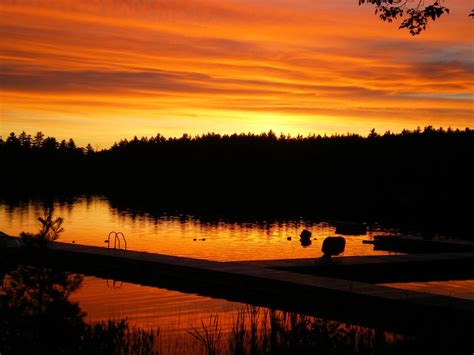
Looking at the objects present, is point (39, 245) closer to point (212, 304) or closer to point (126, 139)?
point (212, 304)

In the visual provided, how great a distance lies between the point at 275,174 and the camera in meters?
123

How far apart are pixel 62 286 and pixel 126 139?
15846cm

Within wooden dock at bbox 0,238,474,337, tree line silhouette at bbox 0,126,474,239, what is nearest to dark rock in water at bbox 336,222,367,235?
tree line silhouette at bbox 0,126,474,239

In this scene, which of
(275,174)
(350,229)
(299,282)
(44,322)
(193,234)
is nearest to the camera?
(44,322)

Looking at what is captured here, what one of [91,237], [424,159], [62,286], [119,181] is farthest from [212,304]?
[119,181]

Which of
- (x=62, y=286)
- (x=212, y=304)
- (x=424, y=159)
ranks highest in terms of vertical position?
(x=424, y=159)

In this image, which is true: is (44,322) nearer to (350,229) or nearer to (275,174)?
(350,229)

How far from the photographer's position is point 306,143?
125500 mm

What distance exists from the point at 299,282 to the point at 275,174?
10812 cm

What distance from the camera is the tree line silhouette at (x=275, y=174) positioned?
67688 millimetres

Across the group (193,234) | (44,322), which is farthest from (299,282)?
(193,234)

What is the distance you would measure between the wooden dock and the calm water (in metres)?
7.63

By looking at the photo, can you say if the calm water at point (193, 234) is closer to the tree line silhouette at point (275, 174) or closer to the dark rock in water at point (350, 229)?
the dark rock in water at point (350, 229)

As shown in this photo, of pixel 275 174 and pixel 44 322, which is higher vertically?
pixel 275 174
